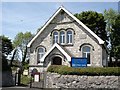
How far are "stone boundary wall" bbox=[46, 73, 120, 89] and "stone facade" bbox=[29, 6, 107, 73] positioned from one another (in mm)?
9375

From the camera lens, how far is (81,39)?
1315 inches

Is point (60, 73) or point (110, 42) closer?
point (60, 73)

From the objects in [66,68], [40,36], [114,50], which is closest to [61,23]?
[40,36]

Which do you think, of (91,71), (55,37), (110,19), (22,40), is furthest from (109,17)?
(91,71)

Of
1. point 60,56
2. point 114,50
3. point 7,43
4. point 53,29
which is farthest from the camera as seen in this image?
point 7,43

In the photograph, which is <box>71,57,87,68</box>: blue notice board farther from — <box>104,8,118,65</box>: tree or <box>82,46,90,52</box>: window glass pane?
<box>104,8,118,65</box>: tree

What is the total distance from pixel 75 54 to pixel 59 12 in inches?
241

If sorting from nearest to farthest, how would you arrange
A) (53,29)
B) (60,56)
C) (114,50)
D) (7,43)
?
(60,56) < (53,29) < (114,50) < (7,43)

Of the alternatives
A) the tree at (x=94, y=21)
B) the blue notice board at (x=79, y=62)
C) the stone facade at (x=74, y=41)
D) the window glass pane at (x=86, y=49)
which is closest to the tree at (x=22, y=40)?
the tree at (x=94, y=21)

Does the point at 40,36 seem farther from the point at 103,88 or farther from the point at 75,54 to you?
the point at 103,88

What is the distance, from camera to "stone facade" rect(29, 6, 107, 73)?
106 ft

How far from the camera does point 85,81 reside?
Answer: 22438 millimetres

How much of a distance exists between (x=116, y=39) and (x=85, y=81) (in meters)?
30.3

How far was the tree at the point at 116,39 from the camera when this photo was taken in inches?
1945
